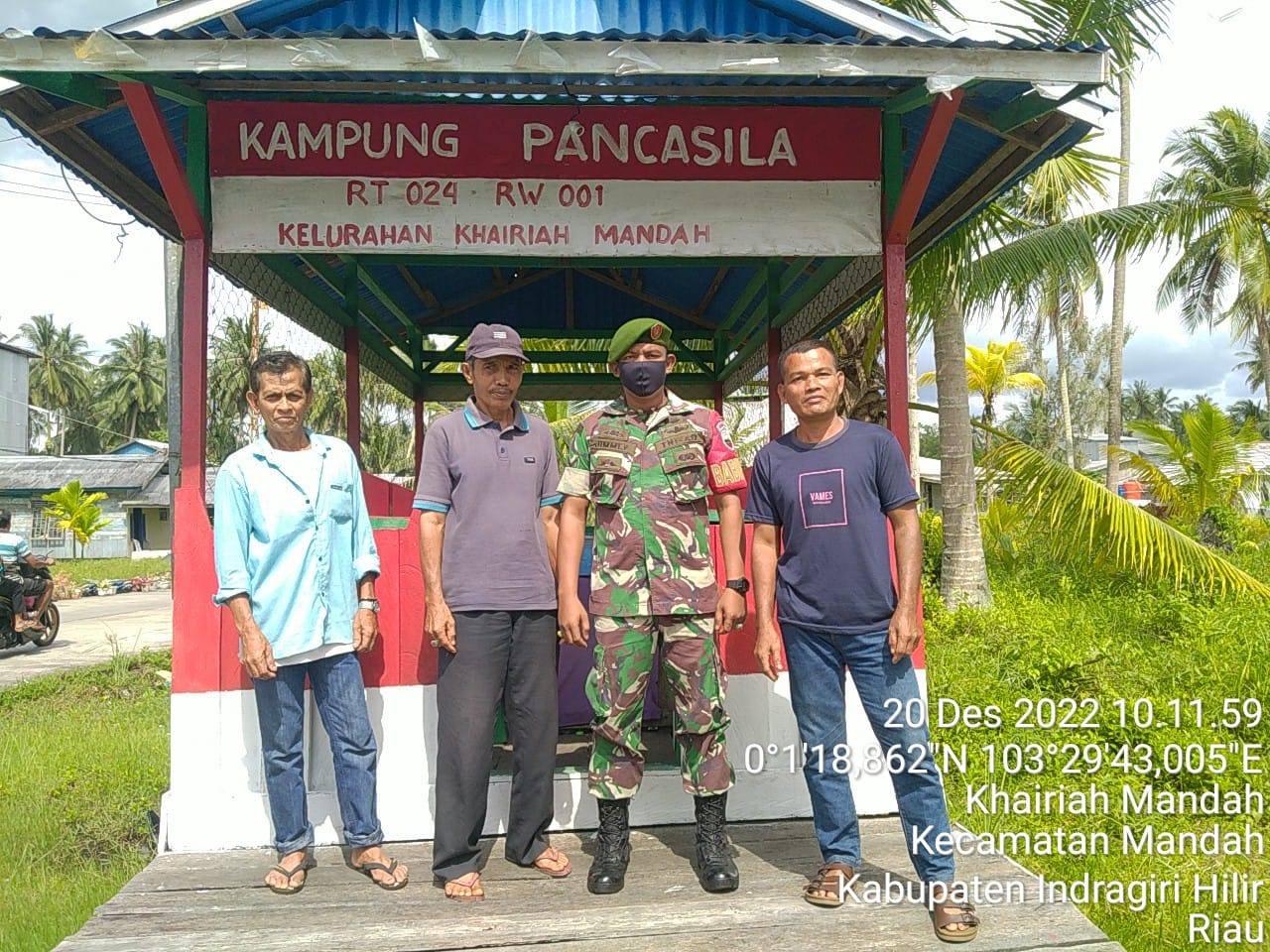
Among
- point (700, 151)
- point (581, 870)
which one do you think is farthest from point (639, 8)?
point (581, 870)

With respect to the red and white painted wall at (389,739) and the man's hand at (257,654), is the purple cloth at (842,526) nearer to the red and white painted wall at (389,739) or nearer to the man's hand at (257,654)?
the red and white painted wall at (389,739)

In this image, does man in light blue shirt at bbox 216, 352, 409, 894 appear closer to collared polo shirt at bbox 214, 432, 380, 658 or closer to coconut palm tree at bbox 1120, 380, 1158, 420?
collared polo shirt at bbox 214, 432, 380, 658

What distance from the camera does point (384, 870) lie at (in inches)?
135

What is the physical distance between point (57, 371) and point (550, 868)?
6814cm

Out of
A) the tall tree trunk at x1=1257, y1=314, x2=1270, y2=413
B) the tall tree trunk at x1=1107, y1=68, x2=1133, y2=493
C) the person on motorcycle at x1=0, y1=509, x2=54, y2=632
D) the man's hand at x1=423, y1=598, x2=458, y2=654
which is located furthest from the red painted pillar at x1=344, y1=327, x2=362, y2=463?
the tall tree trunk at x1=1257, y1=314, x2=1270, y2=413

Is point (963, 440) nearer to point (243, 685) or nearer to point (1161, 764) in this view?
point (1161, 764)

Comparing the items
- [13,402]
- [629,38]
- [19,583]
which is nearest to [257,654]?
[629,38]

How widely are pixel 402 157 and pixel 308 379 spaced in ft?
4.25

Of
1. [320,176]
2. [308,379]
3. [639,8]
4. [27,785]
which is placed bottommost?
[27,785]

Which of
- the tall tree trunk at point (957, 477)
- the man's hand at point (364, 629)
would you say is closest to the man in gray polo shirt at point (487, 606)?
the man's hand at point (364, 629)

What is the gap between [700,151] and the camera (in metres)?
4.32

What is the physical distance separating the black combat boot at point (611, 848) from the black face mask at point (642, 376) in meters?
1.41

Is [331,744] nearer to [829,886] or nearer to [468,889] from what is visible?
[468,889]

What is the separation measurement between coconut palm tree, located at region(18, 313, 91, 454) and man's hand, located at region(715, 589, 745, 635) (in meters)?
66.0
